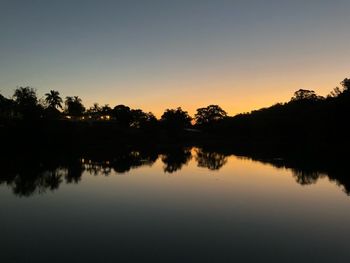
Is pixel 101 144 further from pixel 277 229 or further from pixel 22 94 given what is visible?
pixel 277 229

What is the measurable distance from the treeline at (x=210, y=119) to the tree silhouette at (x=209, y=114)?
1.21m

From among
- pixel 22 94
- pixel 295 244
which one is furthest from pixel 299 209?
pixel 22 94

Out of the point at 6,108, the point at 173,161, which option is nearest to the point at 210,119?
the point at 6,108

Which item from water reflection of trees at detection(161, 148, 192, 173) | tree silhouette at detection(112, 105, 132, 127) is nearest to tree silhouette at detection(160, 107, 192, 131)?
tree silhouette at detection(112, 105, 132, 127)

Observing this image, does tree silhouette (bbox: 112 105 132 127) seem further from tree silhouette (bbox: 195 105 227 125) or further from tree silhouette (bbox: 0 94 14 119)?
tree silhouette (bbox: 195 105 227 125)

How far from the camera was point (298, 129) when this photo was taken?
10012 centimetres

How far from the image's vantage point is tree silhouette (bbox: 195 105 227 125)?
173 m

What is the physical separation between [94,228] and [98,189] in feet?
35.4

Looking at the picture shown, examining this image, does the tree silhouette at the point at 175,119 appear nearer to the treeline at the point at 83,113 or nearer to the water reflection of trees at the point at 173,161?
the treeline at the point at 83,113

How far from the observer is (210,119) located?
17288 cm

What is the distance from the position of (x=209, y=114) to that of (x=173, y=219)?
159 metres

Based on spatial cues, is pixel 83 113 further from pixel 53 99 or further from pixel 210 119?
pixel 210 119

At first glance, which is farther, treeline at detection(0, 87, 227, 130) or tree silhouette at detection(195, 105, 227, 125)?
tree silhouette at detection(195, 105, 227, 125)

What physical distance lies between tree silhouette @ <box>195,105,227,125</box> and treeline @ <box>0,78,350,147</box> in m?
1.21
